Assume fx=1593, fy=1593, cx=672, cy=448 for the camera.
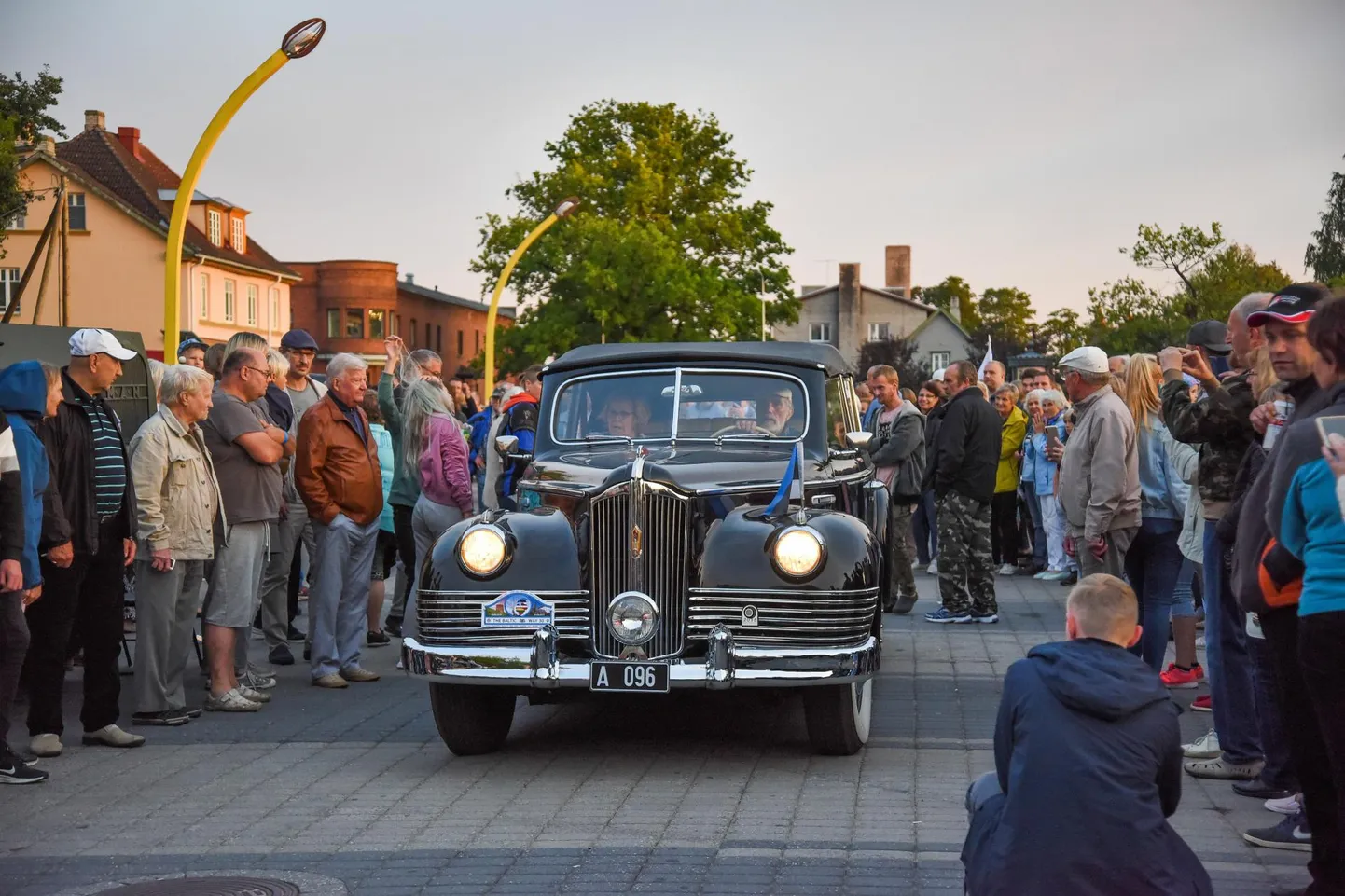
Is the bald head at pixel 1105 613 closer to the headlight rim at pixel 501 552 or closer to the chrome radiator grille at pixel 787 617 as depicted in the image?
the chrome radiator grille at pixel 787 617

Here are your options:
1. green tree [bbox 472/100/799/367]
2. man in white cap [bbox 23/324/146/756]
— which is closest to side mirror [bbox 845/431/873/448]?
man in white cap [bbox 23/324/146/756]

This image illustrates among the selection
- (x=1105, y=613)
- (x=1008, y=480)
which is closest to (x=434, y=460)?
(x=1105, y=613)

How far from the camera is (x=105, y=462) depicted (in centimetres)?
830

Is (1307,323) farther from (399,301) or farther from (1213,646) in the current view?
(399,301)

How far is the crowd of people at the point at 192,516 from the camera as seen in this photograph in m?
7.58

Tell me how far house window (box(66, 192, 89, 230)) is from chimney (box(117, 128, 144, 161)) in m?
7.72

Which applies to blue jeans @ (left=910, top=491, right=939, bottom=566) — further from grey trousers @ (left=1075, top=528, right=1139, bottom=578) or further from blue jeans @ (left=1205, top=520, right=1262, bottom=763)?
blue jeans @ (left=1205, top=520, right=1262, bottom=763)

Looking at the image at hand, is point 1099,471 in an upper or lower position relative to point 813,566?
upper

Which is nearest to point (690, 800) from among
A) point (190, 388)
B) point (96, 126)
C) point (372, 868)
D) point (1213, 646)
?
point (372, 868)

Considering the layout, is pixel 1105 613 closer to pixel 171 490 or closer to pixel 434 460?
pixel 171 490

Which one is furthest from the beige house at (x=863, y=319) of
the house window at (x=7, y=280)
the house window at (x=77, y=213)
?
the house window at (x=7, y=280)

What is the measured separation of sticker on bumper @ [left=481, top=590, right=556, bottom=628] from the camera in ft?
24.2

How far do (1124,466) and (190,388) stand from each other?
5.13 metres

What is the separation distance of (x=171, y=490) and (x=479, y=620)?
228 cm
